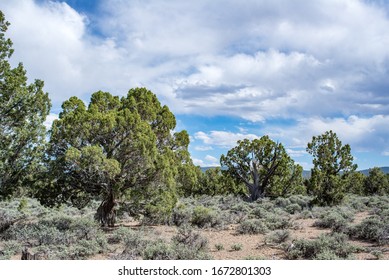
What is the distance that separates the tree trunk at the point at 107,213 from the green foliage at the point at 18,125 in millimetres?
3311

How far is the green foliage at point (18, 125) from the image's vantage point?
1259 cm

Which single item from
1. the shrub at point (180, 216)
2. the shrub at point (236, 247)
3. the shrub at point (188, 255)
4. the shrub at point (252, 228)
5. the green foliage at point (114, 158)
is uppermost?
the green foliage at point (114, 158)

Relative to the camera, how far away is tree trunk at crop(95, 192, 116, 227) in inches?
619

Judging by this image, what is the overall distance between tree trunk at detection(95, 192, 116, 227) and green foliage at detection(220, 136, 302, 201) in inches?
691

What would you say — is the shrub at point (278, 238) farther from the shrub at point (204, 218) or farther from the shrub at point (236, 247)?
the shrub at point (204, 218)

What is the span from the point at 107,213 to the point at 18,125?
18.0ft

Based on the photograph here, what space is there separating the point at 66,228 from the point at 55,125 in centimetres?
416

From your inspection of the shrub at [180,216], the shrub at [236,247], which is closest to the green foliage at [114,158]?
the shrub at [180,216]

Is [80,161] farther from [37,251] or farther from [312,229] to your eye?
[312,229]

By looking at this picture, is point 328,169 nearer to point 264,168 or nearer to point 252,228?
point 264,168

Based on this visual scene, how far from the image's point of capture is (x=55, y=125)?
14.1 metres

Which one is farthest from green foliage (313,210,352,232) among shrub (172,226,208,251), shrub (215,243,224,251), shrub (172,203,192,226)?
shrub (172,226,208,251)

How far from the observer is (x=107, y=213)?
15891 millimetres

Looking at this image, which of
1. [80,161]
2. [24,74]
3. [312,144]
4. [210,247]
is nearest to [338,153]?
[312,144]
